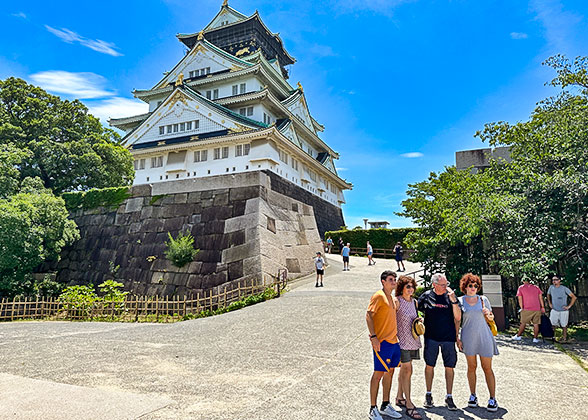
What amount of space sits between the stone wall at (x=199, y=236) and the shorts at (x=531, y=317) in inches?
352

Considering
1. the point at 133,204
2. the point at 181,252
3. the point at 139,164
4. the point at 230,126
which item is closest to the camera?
the point at 181,252

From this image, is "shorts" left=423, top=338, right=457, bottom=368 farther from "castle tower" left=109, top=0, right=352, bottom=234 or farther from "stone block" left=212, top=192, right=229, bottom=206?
"castle tower" left=109, top=0, right=352, bottom=234

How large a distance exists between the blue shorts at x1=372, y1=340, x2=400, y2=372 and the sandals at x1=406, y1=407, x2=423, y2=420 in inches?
20.1

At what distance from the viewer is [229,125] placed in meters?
23.3

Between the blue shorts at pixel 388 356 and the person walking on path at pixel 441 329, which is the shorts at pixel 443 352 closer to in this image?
the person walking on path at pixel 441 329

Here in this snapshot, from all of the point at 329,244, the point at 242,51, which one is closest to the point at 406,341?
the point at 329,244

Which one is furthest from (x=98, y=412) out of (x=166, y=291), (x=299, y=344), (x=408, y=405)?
(x=166, y=291)

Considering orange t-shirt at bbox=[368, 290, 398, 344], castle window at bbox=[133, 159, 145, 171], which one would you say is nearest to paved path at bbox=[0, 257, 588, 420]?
orange t-shirt at bbox=[368, 290, 398, 344]

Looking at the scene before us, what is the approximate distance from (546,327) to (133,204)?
64.3 ft

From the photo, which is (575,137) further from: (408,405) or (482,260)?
(408,405)

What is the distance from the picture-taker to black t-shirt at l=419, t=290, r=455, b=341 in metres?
4.15

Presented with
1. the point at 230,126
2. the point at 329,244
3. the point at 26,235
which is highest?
the point at 230,126

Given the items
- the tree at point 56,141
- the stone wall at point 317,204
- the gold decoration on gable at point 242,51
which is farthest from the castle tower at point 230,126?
the tree at point 56,141

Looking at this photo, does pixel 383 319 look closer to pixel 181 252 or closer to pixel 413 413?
pixel 413 413
